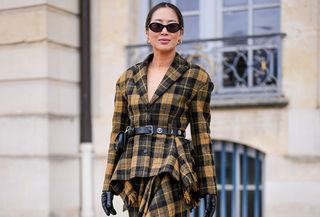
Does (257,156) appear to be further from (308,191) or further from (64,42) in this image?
(64,42)

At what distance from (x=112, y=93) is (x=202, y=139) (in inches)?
160

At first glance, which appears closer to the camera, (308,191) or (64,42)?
(308,191)

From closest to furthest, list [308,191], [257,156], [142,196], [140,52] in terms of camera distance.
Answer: [142,196] < [308,191] < [257,156] < [140,52]

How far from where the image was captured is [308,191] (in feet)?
19.6

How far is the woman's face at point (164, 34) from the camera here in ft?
9.29

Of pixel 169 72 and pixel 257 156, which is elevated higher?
pixel 169 72

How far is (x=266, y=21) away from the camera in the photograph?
21.6 ft

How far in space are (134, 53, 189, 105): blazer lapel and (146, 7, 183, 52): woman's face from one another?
89mm

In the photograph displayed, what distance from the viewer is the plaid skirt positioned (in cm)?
276

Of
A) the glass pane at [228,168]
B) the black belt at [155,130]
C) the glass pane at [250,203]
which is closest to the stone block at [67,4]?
the glass pane at [228,168]

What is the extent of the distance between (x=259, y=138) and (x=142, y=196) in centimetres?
359

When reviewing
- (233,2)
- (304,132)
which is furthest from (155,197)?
(233,2)

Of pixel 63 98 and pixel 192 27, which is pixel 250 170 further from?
pixel 63 98

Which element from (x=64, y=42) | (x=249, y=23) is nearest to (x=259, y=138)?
(x=249, y=23)
